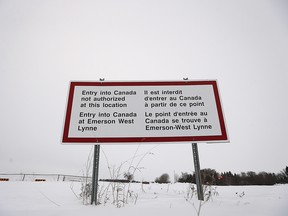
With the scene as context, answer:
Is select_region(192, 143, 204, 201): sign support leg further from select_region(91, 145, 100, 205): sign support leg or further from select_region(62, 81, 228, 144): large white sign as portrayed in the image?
select_region(91, 145, 100, 205): sign support leg

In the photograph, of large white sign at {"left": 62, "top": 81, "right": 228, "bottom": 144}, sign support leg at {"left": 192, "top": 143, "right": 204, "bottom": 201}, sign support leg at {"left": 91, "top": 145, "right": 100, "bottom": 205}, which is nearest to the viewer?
sign support leg at {"left": 91, "top": 145, "right": 100, "bottom": 205}

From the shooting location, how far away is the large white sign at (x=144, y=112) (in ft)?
12.8

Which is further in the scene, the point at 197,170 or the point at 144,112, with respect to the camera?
the point at 144,112

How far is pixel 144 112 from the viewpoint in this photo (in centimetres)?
425

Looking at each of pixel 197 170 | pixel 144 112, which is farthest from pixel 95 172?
pixel 197 170

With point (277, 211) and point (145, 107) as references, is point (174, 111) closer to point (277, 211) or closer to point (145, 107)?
point (145, 107)

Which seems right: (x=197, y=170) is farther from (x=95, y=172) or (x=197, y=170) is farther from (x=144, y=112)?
(x=95, y=172)

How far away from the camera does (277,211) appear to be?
2.48 metres

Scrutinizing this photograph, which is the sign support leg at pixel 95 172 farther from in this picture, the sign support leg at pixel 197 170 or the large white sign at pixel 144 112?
the sign support leg at pixel 197 170

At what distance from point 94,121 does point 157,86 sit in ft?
6.36

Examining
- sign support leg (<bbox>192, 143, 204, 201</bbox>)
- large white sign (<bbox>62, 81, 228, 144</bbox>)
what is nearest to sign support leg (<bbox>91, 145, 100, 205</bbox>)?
large white sign (<bbox>62, 81, 228, 144</bbox>)

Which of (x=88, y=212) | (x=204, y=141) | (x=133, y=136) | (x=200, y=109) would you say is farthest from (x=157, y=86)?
(x=88, y=212)

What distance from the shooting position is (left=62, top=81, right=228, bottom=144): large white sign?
3.91 metres

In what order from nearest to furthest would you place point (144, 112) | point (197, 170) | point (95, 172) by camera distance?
point (95, 172), point (197, 170), point (144, 112)
